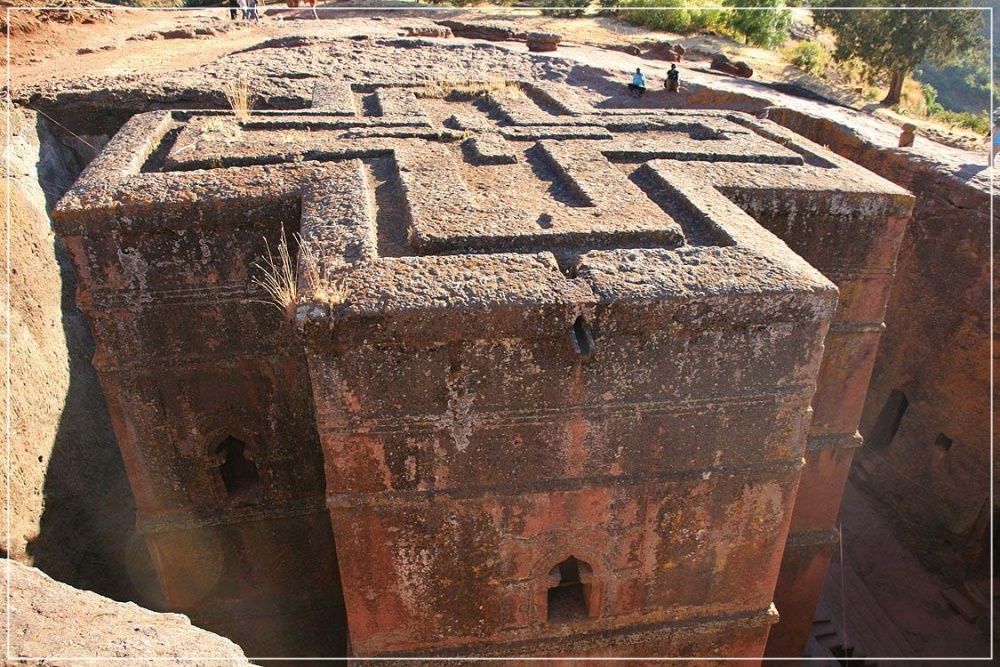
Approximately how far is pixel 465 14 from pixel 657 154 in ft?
44.1

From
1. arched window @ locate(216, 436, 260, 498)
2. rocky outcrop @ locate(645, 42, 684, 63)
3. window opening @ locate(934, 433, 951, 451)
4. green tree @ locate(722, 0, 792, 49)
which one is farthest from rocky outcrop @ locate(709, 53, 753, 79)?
arched window @ locate(216, 436, 260, 498)

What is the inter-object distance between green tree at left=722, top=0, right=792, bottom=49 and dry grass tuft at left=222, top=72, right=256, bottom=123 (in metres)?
15.0

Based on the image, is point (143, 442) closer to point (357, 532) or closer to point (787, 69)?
point (357, 532)

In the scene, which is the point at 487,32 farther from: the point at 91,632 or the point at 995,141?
the point at 91,632

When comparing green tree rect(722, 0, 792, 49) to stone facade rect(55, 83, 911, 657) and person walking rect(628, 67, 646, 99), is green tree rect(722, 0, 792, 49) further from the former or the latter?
stone facade rect(55, 83, 911, 657)

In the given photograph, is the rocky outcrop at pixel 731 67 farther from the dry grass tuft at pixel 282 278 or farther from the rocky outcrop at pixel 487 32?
the dry grass tuft at pixel 282 278

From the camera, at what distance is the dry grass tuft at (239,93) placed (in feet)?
19.8

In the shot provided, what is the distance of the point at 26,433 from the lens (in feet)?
16.5

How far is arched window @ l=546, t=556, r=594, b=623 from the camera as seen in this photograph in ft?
11.9

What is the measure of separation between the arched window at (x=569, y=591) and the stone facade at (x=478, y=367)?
0.6 inches

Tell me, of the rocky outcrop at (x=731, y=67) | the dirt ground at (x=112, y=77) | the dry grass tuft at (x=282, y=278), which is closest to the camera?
the dry grass tuft at (x=282, y=278)

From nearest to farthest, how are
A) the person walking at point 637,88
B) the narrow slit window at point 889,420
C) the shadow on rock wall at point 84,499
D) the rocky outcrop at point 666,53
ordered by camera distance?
1. the shadow on rock wall at point 84,499
2. the narrow slit window at point 889,420
3. the person walking at point 637,88
4. the rocky outcrop at point 666,53

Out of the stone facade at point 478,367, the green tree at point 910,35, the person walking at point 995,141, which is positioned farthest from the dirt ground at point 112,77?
the green tree at point 910,35

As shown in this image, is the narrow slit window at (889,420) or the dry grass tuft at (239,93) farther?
the narrow slit window at (889,420)
